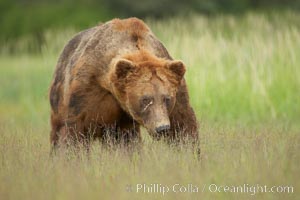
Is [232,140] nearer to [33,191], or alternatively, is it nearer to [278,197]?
[278,197]

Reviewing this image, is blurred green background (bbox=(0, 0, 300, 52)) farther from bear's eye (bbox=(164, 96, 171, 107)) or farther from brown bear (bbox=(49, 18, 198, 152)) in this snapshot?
bear's eye (bbox=(164, 96, 171, 107))

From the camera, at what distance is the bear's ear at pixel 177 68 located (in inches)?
257

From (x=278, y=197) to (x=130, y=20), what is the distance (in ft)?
7.89

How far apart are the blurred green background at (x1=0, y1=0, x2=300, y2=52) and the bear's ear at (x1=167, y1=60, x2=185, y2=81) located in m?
24.8

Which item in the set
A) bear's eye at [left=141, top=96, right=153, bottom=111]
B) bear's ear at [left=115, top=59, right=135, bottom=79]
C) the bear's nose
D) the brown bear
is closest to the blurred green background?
the brown bear

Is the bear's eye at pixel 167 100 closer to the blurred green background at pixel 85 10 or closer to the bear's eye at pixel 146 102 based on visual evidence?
the bear's eye at pixel 146 102

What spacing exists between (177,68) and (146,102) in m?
0.40

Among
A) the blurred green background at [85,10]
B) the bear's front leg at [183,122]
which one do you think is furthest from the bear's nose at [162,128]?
the blurred green background at [85,10]

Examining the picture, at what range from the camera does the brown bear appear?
6461mm

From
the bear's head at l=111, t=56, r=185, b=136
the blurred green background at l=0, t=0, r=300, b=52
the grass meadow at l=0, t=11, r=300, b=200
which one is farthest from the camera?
the blurred green background at l=0, t=0, r=300, b=52

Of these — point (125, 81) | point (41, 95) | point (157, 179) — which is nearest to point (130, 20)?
point (125, 81)

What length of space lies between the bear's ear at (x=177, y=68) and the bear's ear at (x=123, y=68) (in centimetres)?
32

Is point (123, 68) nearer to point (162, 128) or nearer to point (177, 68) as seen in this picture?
point (177, 68)

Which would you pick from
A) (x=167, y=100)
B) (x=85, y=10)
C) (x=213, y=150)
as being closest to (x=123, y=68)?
(x=167, y=100)
